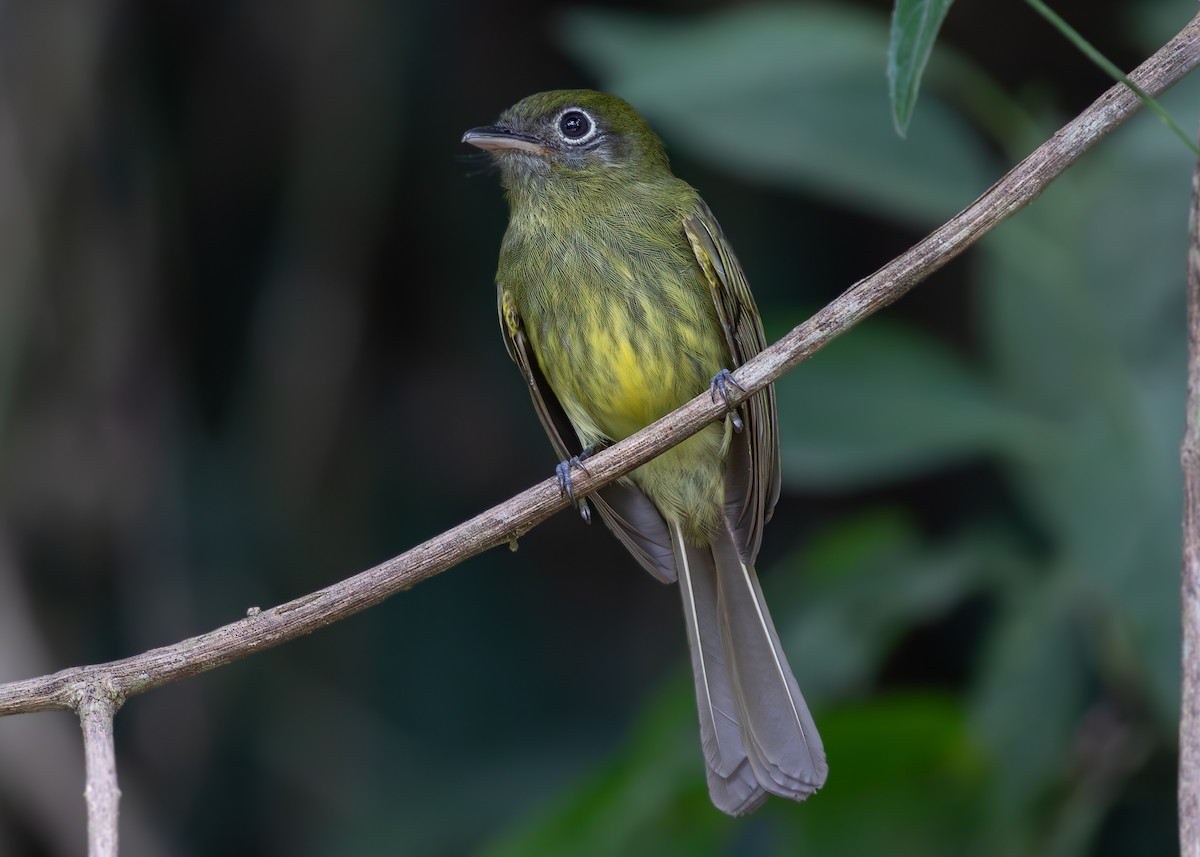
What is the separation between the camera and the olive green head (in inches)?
135

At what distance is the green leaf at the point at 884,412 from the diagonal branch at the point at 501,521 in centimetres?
140

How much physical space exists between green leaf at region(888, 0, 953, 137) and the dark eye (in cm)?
169

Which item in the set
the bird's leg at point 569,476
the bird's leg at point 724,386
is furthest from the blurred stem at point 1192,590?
the bird's leg at point 569,476

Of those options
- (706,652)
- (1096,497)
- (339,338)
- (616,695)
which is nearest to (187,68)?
(339,338)

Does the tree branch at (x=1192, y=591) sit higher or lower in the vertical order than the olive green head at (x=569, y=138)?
lower

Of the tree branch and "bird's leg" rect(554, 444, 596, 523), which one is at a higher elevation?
"bird's leg" rect(554, 444, 596, 523)

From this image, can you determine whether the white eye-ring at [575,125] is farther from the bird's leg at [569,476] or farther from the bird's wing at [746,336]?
the bird's leg at [569,476]

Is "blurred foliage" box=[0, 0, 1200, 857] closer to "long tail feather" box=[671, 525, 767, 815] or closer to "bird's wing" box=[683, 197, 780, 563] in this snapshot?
"long tail feather" box=[671, 525, 767, 815]

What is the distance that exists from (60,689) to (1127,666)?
8.16 ft

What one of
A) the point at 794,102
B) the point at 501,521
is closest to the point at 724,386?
the point at 501,521

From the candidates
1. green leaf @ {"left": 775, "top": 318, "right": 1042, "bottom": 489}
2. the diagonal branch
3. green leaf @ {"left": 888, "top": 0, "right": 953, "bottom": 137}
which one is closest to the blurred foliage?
green leaf @ {"left": 775, "top": 318, "right": 1042, "bottom": 489}

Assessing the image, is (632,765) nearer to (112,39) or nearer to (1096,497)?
(1096,497)

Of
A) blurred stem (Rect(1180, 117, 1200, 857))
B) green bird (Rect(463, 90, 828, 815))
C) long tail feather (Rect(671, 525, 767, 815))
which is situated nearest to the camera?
blurred stem (Rect(1180, 117, 1200, 857))

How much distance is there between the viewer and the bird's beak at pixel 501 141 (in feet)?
11.1
